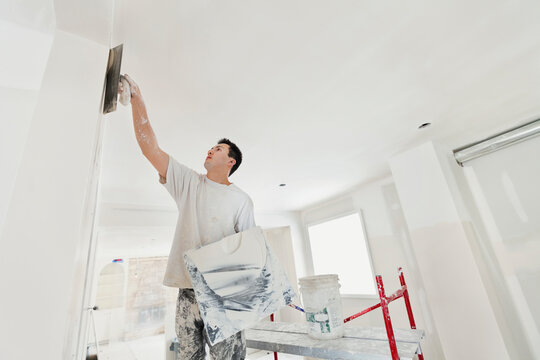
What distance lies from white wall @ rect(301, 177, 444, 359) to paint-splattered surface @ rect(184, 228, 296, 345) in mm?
2802

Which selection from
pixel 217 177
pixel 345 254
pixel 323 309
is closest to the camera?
pixel 217 177

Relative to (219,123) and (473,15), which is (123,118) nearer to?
(219,123)

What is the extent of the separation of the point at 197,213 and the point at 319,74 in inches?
42.1

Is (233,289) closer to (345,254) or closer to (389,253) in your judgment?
(389,253)

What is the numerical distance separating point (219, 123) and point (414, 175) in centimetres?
195

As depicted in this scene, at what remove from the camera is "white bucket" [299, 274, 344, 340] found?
157 centimetres

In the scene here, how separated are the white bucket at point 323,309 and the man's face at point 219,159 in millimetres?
1014

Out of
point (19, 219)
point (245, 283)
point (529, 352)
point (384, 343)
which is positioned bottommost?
point (529, 352)

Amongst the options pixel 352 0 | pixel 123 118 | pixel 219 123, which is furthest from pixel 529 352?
pixel 123 118

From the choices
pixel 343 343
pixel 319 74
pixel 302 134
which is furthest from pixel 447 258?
pixel 319 74

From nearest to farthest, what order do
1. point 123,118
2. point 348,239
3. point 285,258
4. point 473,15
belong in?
point 473,15
point 123,118
point 348,239
point 285,258

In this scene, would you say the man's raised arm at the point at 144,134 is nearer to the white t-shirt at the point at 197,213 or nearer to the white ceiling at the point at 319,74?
the white t-shirt at the point at 197,213

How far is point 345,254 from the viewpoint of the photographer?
3912mm

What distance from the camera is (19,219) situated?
1.67 feet
